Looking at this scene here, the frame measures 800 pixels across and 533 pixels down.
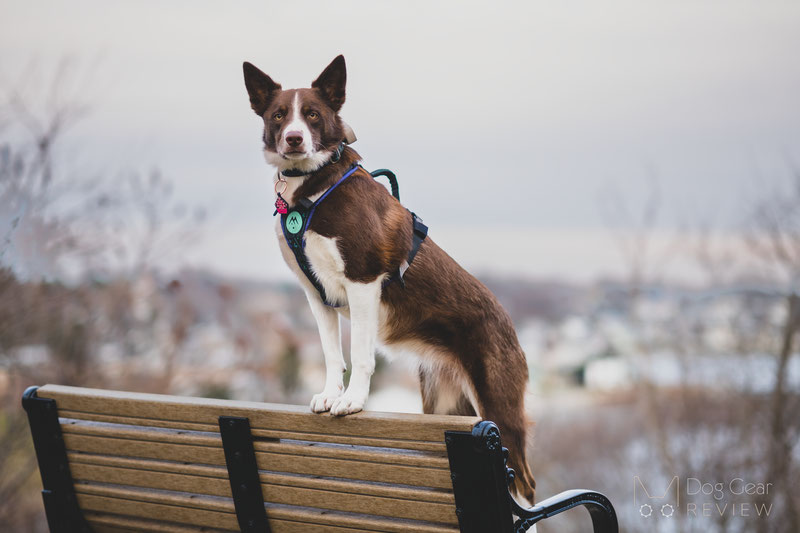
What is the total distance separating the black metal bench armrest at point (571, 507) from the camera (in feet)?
7.06

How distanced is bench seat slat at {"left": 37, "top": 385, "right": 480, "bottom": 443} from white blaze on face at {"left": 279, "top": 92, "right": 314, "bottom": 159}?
2.42 ft

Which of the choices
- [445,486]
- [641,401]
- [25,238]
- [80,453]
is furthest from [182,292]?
[641,401]

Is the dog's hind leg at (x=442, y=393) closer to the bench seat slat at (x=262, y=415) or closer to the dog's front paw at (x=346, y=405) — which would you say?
the dog's front paw at (x=346, y=405)

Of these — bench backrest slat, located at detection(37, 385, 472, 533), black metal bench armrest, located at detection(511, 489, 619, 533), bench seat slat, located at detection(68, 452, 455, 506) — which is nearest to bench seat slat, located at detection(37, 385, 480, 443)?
bench backrest slat, located at detection(37, 385, 472, 533)

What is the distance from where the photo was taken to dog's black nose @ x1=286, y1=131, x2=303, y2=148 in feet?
7.69

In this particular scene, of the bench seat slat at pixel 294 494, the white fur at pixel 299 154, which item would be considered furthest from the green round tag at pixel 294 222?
the bench seat slat at pixel 294 494

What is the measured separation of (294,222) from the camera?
2455 millimetres

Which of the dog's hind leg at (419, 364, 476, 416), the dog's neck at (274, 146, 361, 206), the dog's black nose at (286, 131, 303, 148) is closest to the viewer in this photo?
the dog's black nose at (286, 131, 303, 148)

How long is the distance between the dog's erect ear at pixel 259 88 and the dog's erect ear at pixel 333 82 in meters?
0.14

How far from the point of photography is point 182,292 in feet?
28.5

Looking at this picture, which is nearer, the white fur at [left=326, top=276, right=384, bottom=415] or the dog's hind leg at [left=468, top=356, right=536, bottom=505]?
the white fur at [left=326, top=276, right=384, bottom=415]

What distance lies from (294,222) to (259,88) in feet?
1.48

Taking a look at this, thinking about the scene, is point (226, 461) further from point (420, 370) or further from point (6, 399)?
point (6, 399)

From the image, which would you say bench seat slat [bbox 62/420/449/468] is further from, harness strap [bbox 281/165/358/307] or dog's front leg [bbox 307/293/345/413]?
harness strap [bbox 281/165/358/307]
